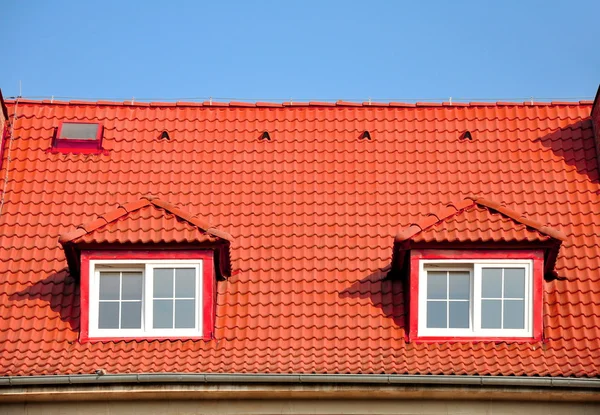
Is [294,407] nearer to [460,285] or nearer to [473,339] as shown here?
[473,339]

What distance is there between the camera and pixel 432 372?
19.6 meters

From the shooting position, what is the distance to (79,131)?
2523 cm

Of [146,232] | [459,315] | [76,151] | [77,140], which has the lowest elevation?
[459,315]

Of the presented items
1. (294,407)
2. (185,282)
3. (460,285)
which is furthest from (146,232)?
(460,285)

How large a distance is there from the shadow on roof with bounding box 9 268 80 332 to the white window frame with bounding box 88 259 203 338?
A: 47 centimetres

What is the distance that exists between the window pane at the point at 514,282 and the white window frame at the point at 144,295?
183 inches

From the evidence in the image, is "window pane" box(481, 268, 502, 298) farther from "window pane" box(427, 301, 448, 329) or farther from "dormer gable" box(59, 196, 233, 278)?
"dormer gable" box(59, 196, 233, 278)

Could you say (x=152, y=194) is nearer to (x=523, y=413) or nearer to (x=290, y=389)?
(x=290, y=389)

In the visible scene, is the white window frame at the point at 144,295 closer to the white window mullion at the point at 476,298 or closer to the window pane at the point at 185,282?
the window pane at the point at 185,282

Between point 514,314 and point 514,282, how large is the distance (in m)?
0.51

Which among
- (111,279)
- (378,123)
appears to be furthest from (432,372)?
(378,123)

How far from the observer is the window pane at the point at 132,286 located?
21.0 metres

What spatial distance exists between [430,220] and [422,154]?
3855mm

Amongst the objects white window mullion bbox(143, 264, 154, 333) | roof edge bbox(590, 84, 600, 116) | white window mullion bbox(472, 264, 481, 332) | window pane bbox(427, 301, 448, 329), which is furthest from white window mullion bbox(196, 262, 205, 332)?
roof edge bbox(590, 84, 600, 116)
